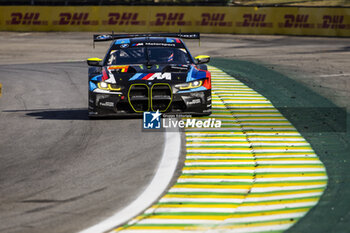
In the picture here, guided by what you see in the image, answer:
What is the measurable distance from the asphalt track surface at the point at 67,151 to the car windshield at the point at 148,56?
1212 mm

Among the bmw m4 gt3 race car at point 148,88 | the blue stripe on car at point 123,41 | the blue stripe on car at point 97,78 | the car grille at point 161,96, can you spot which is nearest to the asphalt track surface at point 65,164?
the bmw m4 gt3 race car at point 148,88

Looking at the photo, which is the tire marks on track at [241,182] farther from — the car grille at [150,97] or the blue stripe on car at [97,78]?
the blue stripe on car at [97,78]

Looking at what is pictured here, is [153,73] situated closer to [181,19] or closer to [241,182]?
[241,182]

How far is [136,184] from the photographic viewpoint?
7.37 meters

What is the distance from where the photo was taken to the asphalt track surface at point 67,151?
6.45 meters

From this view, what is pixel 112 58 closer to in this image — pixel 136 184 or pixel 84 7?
pixel 136 184

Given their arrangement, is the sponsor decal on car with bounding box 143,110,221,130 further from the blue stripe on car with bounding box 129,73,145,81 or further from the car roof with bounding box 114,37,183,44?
the car roof with bounding box 114,37,183,44

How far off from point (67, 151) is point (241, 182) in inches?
112

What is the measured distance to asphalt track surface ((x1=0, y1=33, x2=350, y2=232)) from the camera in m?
6.45

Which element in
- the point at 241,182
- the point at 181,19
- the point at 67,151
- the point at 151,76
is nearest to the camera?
the point at 241,182

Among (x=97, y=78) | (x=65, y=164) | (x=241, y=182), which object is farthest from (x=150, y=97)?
(x=241, y=182)

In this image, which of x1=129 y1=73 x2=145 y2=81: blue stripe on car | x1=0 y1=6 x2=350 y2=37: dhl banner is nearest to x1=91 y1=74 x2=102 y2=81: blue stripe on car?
x1=129 y1=73 x2=145 y2=81: blue stripe on car

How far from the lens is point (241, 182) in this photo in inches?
292

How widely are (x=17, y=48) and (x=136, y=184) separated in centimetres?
2483
